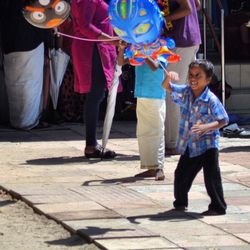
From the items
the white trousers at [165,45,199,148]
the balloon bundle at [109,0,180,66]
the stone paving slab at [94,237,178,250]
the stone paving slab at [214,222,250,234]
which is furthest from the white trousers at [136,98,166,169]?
the stone paving slab at [94,237,178,250]

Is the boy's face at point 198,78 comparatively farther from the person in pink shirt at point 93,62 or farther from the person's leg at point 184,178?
the person in pink shirt at point 93,62

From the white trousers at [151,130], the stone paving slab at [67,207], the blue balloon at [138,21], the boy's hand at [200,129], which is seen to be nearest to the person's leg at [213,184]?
the boy's hand at [200,129]

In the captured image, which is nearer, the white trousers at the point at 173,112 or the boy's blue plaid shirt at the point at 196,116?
the boy's blue plaid shirt at the point at 196,116

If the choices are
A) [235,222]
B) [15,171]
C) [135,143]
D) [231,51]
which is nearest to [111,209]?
[235,222]

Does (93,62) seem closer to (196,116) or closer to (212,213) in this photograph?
(196,116)

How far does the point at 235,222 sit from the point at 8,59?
18.0ft

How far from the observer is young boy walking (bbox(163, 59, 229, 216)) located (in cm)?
670

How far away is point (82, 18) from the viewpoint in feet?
28.4

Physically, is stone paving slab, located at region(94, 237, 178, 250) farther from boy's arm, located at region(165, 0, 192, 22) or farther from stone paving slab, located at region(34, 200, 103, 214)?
boy's arm, located at region(165, 0, 192, 22)

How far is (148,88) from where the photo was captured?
773 centimetres

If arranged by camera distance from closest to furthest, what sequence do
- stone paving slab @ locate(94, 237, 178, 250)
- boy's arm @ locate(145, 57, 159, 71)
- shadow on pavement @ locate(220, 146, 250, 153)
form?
stone paving slab @ locate(94, 237, 178, 250) → boy's arm @ locate(145, 57, 159, 71) → shadow on pavement @ locate(220, 146, 250, 153)

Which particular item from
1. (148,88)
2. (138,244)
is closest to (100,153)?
(148,88)

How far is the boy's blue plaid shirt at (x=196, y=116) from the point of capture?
669 centimetres

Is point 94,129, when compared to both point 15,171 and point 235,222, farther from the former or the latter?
point 235,222
